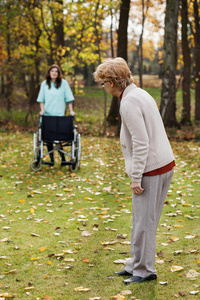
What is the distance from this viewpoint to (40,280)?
3760mm

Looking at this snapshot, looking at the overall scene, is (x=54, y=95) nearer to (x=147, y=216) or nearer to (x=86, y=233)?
(x=86, y=233)

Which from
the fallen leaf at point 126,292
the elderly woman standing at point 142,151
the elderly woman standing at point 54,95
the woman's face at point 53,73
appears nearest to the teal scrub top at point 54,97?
the elderly woman standing at point 54,95

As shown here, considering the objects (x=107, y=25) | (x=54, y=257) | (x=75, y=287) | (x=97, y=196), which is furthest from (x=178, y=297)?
(x=107, y=25)

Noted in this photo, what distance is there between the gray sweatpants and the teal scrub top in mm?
5386

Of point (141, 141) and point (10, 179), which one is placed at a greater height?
point (141, 141)

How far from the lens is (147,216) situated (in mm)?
3396

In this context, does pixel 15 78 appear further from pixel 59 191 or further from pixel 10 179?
pixel 59 191

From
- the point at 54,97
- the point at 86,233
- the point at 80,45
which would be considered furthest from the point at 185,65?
the point at 86,233

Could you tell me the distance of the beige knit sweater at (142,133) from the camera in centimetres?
321

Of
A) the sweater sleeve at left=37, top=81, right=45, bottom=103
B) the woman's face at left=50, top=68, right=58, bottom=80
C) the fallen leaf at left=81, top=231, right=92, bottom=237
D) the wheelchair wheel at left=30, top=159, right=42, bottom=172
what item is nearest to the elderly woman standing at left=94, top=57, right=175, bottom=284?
the fallen leaf at left=81, top=231, right=92, bottom=237

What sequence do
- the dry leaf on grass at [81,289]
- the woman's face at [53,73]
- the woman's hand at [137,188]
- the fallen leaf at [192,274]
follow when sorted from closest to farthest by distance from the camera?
the woman's hand at [137,188], the dry leaf on grass at [81,289], the fallen leaf at [192,274], the woman's face at [53,73]

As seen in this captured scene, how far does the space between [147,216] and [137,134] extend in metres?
0.70

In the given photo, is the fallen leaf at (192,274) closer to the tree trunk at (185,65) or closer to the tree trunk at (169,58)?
the tree trunk at (169,58)

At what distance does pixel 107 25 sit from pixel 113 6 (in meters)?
2.80
